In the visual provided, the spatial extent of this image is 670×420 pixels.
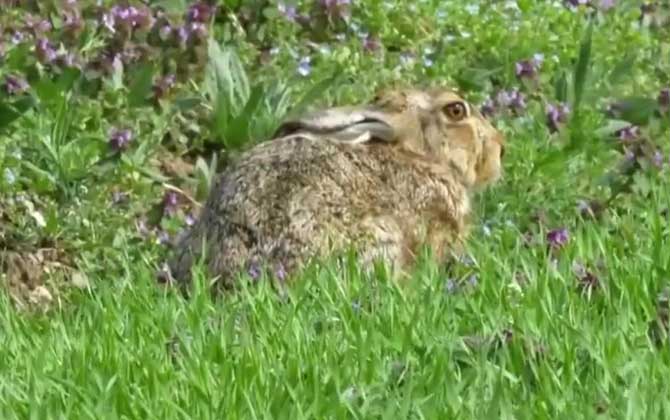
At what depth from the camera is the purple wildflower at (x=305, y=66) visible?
8.35m

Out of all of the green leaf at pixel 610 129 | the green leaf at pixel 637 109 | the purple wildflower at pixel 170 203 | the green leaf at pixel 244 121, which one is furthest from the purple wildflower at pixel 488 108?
the purple wildflower at pixel 170 203

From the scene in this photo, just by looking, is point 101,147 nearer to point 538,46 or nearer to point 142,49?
point 142,49

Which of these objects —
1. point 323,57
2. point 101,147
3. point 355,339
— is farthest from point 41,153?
point 355,339

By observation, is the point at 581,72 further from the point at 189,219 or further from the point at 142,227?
the point at 142,227

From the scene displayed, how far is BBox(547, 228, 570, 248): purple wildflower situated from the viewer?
230 inches

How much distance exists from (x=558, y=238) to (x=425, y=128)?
869mm

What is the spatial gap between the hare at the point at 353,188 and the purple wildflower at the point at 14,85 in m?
1.67

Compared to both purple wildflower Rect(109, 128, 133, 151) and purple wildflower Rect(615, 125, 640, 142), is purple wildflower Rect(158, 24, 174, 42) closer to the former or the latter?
purple wildflower Rect(109, 128, 133, 151)

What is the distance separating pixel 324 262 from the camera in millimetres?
5648

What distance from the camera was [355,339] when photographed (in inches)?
189

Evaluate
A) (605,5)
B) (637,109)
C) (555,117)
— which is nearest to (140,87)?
(555,117)

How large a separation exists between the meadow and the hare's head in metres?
0.29

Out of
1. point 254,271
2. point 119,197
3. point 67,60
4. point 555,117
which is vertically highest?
point 254,271

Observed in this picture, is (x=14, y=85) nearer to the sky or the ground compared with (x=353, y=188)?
nearer to the ground
